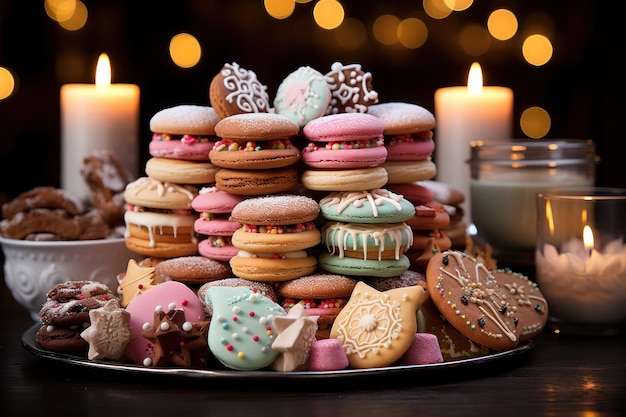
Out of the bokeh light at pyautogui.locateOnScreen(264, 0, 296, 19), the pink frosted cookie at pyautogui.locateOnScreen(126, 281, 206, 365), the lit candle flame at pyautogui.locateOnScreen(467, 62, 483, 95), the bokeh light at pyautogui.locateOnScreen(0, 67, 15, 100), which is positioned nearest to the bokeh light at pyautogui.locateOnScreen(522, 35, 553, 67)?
the bokeh light at pyautogui.locateOnScreen(264, 0, 296, 19)

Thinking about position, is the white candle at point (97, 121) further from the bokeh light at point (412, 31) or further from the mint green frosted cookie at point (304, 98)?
the bokeh light at point (412, 31)

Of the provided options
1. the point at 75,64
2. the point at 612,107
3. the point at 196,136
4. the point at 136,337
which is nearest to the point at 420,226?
the point at 196,136

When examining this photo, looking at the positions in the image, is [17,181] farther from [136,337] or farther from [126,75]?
[136,337]

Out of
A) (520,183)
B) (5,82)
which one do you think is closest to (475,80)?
(520,183)

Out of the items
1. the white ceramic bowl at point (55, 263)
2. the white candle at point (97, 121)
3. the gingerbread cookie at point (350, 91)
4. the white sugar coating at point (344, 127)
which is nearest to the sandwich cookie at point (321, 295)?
the white sugar coating at point (344, 127)

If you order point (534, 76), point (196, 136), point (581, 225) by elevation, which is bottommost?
point (581, 225)

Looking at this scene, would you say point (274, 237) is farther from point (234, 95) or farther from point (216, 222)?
point (234, 95)

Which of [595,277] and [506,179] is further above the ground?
[506,179]

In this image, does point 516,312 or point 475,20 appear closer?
point 516,312
